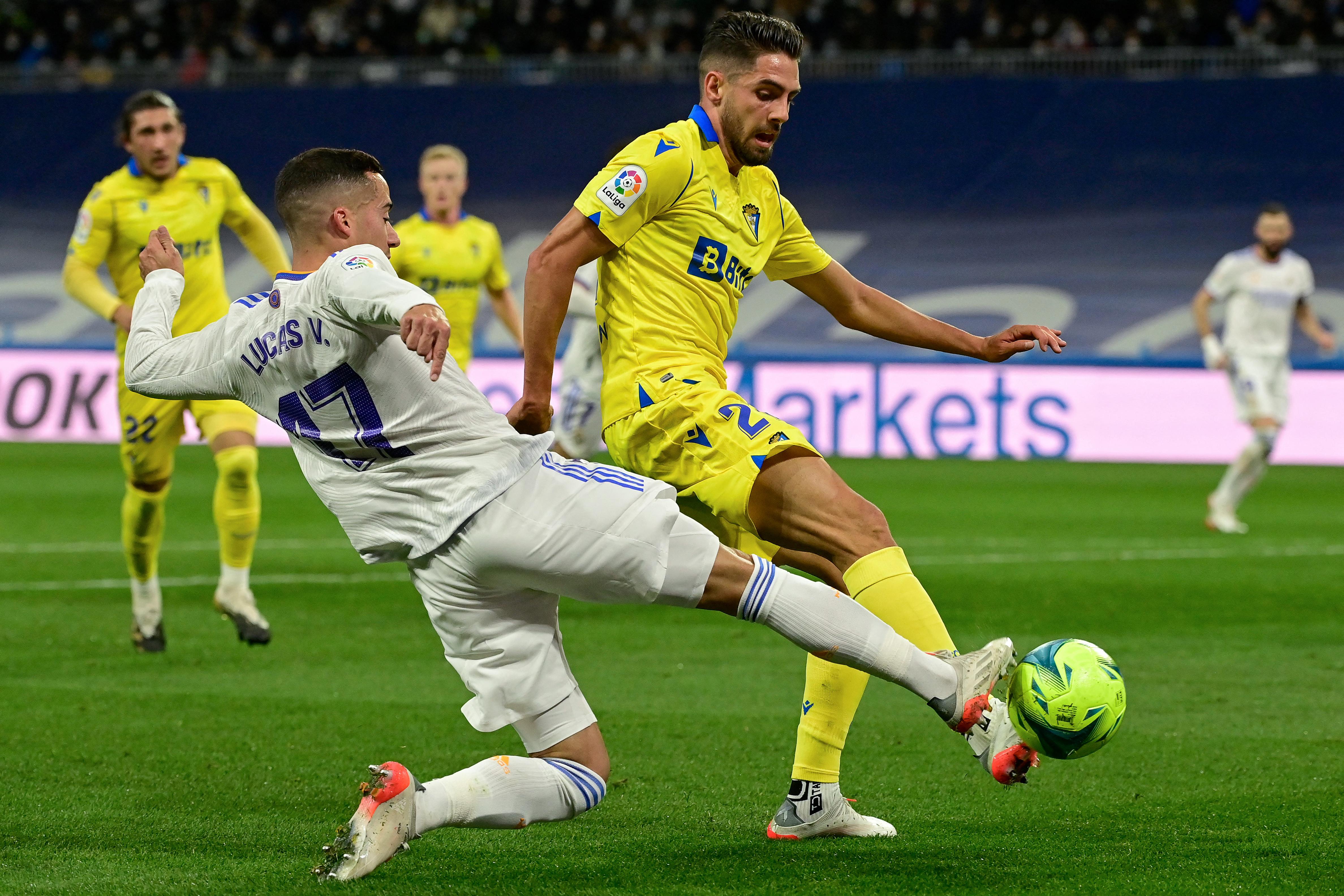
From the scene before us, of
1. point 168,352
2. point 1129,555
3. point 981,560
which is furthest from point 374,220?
A: point 1129,555

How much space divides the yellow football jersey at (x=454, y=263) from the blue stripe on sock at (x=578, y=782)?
6.00 meters

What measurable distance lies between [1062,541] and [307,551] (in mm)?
5170

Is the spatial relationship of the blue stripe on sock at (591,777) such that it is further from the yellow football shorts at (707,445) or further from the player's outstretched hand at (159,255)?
the player's outstretched hand at (159,255)

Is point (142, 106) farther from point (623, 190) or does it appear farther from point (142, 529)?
point (623, 190)

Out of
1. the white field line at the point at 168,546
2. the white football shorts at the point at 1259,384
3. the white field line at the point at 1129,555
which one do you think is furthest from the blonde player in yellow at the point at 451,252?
the white football shorts at the point at 1259,384

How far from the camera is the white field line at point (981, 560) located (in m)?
9.56

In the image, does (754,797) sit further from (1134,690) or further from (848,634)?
(1134,690)

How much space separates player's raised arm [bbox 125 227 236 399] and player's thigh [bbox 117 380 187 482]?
3425 millimetres

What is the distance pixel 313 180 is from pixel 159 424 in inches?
158

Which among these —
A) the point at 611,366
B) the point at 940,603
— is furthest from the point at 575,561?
the point at 940,603

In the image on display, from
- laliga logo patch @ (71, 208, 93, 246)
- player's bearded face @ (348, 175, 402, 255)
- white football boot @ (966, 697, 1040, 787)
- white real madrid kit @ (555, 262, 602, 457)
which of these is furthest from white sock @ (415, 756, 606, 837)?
white real madrid kit @ (555, 262, 602, 457)

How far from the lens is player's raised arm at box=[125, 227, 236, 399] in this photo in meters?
3.75

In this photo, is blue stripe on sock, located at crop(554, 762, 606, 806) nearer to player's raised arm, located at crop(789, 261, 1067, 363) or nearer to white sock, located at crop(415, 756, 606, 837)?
white sock, located at crop(415, 756, 606, 837)

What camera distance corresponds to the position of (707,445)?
14.1ft
